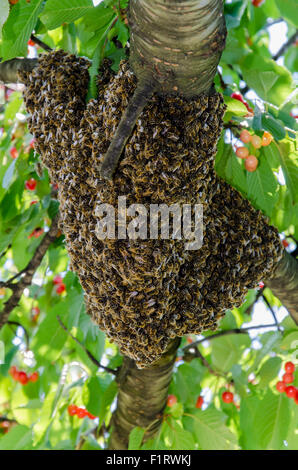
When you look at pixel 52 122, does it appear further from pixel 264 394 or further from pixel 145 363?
pixel 264 394

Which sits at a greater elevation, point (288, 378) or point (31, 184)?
point (31, 184)

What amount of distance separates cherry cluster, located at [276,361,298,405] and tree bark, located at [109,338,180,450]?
83 cm

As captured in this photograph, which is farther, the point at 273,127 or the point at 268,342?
the point at 268,342

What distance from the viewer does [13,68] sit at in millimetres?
2734

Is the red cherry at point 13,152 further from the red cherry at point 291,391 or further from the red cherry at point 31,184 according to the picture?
the red cherry at point 291,391

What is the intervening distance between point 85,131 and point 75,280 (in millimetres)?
1574

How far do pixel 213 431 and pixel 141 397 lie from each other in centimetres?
65

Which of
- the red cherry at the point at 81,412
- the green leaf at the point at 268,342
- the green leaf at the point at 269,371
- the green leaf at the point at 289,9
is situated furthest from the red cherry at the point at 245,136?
the red cherry at the point at 81,412

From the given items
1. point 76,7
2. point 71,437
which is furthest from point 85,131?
point 71,437

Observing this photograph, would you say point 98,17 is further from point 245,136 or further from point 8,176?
point 8,176

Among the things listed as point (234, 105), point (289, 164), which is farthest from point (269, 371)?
point (234, 105)

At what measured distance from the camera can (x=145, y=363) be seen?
2.48m

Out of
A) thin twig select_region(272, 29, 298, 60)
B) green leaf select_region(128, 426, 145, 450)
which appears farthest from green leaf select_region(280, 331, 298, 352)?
thin twig select_region(272, 29, 298, 60)

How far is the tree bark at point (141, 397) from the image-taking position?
3.17 m
